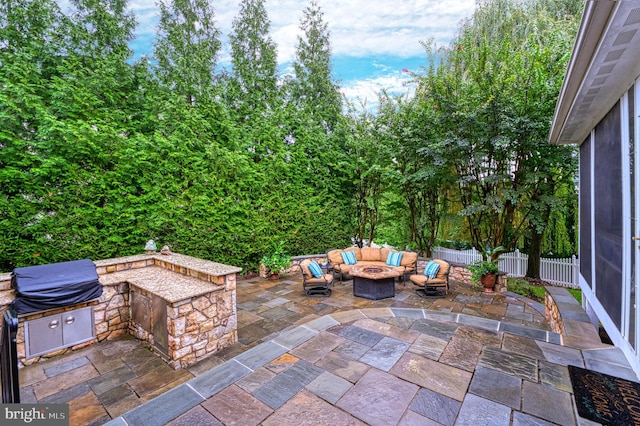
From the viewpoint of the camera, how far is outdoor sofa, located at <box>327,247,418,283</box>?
24.0 ft

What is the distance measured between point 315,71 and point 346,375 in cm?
951

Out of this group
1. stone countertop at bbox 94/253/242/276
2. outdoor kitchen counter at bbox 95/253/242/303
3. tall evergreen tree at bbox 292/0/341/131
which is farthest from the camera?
tall evergreen tree at bbox 292/0/341/131

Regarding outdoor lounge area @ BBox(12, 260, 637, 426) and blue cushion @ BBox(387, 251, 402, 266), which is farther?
blue cushion @ BBox(387, 251, 402, 266)

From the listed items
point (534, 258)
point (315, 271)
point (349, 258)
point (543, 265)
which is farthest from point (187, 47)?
point (543, 265)

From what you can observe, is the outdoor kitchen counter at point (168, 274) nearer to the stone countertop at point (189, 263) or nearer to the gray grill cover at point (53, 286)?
the stone countertop at point (189, 263)

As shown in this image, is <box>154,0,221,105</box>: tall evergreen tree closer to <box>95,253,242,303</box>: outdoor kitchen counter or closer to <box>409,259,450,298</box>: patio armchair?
<box>95,253,242,303</box>: outdoor kitchen counter

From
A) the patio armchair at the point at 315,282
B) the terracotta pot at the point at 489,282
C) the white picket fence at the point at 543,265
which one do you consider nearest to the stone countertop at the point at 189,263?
the patio armchair at the point at 315,282

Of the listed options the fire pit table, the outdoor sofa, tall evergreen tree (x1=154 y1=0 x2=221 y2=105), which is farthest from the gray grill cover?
the outdoor sofa

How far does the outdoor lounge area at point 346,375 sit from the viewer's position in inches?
93.7

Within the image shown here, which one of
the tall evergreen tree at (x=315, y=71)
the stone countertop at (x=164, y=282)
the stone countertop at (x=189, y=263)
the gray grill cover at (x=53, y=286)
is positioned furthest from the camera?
the tall evergreen tree at (x=315, y=71)

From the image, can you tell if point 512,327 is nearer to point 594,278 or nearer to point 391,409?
point 594,278

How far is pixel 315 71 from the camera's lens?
31.1 ft

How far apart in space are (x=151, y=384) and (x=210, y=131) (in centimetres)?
539

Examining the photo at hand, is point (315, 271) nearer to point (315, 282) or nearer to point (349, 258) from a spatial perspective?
point (315, 282)
